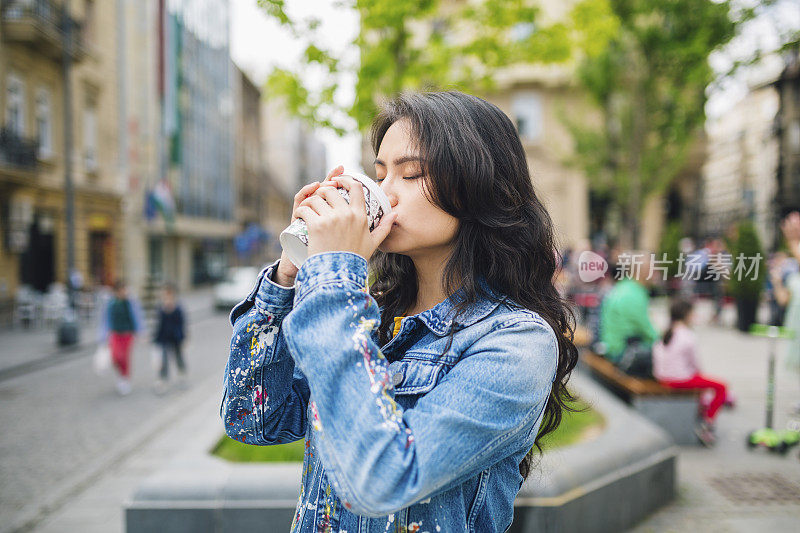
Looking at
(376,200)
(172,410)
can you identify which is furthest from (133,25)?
(376,200)

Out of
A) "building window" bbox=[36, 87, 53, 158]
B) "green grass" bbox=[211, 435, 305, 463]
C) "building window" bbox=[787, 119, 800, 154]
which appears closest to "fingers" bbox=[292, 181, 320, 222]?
"building window" bbox=[787, 119, 800, 154]

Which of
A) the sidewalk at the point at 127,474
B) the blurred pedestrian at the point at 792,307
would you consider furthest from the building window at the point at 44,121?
the blurred pedestrian at the point at 792,307

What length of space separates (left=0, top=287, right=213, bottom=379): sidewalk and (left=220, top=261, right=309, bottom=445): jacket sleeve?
32.5ft

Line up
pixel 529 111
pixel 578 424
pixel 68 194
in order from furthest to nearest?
1. pixel 529 111
2. pixel 68 194
3. pixel 578 424

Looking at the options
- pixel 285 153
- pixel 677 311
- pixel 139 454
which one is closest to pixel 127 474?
pixel 139 454

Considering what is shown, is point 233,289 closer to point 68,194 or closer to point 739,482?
point 68,194

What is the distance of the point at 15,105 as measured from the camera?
6926mm

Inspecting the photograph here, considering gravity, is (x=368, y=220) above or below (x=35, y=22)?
below

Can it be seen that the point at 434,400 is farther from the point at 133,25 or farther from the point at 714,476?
the point at 133,25

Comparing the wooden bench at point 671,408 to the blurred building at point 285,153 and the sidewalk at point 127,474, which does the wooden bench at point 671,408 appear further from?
the blurred building at point 285,153

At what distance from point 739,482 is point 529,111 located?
22.5m

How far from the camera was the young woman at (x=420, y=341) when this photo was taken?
938mm

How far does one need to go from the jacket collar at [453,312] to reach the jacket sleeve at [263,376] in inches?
12.7

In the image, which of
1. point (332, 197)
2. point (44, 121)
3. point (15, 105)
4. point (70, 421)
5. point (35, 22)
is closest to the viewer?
point (332, 197)
